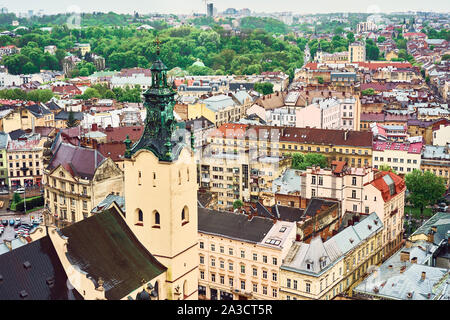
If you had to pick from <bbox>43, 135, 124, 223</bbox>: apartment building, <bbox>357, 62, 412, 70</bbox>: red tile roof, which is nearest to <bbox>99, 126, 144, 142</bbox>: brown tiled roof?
<bbox>43, 135, 124, 223</bbox>: apartment building

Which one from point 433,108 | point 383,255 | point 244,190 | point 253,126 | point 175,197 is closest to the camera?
point 175,197

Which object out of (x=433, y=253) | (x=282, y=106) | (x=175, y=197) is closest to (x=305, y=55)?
(x=282, y=106)

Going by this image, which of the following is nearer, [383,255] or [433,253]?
[433,253]

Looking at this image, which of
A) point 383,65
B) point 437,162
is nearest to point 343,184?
point 437,162

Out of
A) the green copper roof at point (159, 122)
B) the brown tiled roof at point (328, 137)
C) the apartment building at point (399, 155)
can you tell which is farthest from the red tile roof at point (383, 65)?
the green copper roof at point (159, 122)
